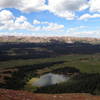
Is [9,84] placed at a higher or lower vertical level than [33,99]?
lower

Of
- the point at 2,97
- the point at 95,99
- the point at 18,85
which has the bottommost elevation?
the point at 18,85

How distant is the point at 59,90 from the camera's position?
550 ft

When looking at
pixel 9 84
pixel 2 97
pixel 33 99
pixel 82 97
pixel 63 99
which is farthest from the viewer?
pixel 9 84

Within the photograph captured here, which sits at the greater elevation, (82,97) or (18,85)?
(82,97)

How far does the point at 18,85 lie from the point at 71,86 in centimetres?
5147

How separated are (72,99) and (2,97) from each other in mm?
16471

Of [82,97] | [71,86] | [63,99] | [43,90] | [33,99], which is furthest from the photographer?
[71,86]

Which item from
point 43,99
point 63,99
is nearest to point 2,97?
point 43,99

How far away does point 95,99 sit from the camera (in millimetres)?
45562

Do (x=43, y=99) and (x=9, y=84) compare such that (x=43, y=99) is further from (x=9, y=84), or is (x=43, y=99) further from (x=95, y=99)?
(x=9, y=84)

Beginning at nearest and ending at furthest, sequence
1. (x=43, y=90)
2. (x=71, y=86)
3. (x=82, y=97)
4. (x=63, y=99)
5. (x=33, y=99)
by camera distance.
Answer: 1. (x=33, y=99)
2. (x=63, y=99)
3. (x=82, y=97)
4. (x=43, y=90)
5. (x=71, y=86)

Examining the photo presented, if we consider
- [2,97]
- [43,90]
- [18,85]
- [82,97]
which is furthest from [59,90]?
[2,97]

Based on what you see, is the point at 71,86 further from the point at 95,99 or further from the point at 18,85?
the point at 95,99

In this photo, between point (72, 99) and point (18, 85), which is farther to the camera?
point (18, 85)
